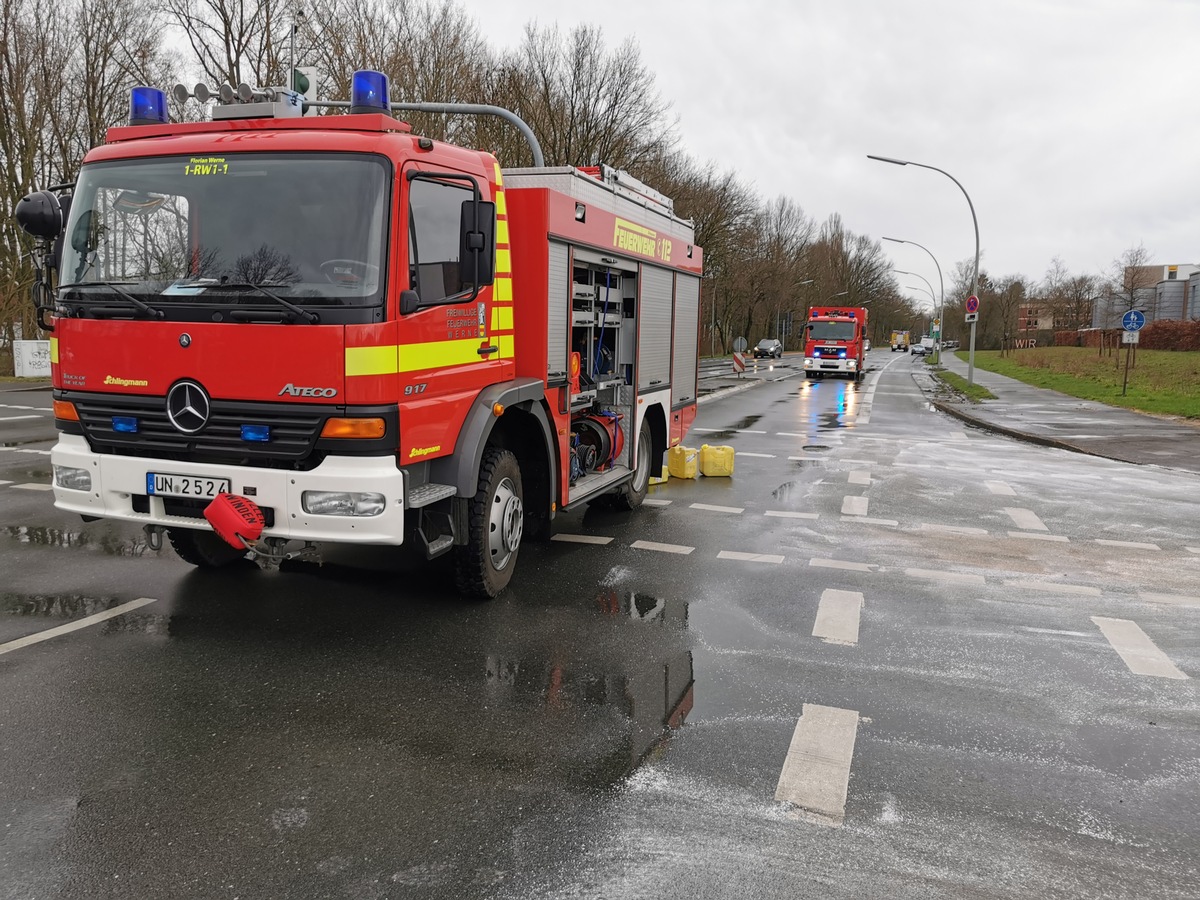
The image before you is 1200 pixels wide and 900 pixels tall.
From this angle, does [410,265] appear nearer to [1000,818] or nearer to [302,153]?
[302,153]

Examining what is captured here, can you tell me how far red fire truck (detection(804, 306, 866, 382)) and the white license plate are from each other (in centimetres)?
3571

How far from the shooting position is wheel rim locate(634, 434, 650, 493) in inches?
361

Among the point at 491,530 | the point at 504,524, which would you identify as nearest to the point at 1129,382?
the point at 504,524

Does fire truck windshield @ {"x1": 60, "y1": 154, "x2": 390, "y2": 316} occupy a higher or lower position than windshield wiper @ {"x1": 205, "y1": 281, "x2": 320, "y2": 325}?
higher

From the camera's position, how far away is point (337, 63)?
82.2 ft

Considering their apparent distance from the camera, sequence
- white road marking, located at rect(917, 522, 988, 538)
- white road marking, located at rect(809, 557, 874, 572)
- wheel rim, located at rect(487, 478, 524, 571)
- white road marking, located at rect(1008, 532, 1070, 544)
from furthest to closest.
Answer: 1. white road marking, located at rect(917, 522, 988, 538)
2. white road marking, located at rect(1008, 532, 1070, 544)
3. white road marking, located at rect(809, 557, 874, 572)
4. wheel rim, located at rect(487, 478, 524, 571)

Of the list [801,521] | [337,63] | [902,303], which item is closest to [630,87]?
[337,63]

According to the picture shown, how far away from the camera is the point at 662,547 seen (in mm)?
7770

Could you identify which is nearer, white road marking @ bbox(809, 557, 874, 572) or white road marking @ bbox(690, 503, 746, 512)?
white road marking @ bbox(809, 557, 874, 572)

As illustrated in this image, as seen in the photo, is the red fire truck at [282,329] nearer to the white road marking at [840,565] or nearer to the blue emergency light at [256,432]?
the blue emergency light at [256,432]

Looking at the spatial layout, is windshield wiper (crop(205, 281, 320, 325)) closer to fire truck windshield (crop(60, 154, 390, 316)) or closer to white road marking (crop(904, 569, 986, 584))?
fire truck windshield (crop(60, 154, 390, 316))

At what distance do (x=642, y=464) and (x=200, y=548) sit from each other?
4348mm

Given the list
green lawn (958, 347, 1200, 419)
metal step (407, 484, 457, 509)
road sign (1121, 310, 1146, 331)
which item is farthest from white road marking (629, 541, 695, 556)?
road sign (1121, 310, 1146, 331)

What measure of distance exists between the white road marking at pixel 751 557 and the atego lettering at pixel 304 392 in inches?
151
